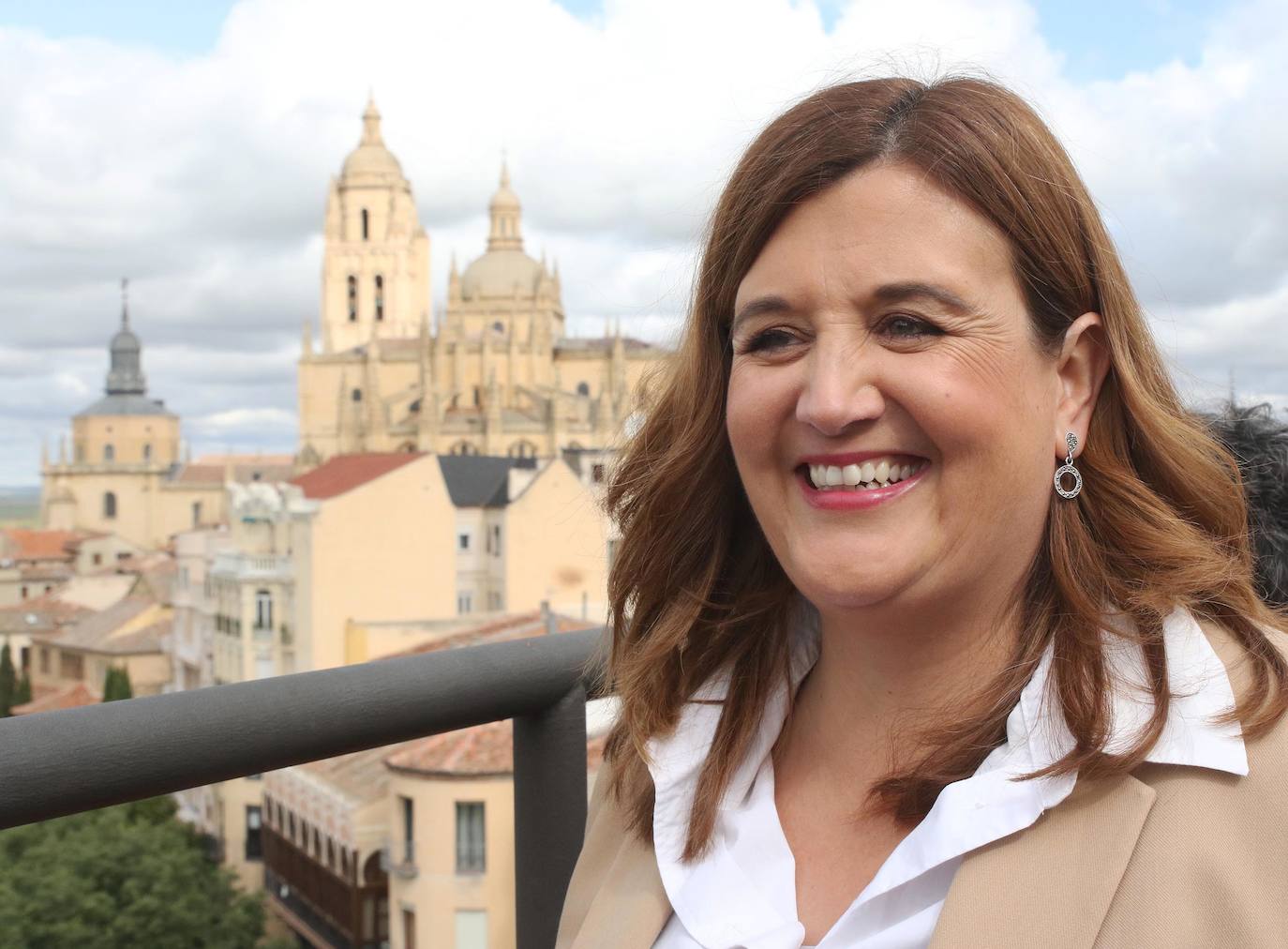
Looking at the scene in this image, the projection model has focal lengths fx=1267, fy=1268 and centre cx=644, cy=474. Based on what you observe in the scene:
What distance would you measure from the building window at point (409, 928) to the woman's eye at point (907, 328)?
18.2 meters

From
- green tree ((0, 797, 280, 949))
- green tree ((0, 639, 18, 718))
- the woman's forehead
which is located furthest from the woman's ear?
green tree ((0, 639, 18, 718))

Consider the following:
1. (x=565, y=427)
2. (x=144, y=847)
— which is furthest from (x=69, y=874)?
(x=565, y=427)

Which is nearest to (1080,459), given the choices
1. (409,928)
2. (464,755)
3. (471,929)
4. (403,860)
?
(464,755)

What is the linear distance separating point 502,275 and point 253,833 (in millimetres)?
48026

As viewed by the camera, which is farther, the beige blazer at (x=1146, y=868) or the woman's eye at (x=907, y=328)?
the woman's eye at (x=907, y=328)

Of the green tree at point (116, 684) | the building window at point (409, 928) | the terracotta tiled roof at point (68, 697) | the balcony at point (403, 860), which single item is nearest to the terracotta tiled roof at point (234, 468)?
the terracotta tiled roof at point (68, 697)

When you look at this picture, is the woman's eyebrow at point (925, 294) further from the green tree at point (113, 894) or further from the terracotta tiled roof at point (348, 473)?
the terracotta tiled roof at point (348, 473)

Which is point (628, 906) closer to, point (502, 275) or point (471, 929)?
point (471, 929)

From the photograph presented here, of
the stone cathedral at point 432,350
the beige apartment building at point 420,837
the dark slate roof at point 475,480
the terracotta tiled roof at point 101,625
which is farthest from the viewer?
the stone cathedral at point 432,350

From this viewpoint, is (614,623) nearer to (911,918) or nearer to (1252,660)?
(911,918)

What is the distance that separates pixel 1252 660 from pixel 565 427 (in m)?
60.6

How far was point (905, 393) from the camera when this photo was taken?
1.46 m

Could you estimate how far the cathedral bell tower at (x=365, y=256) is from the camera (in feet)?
261

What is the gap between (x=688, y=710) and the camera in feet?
6.08
